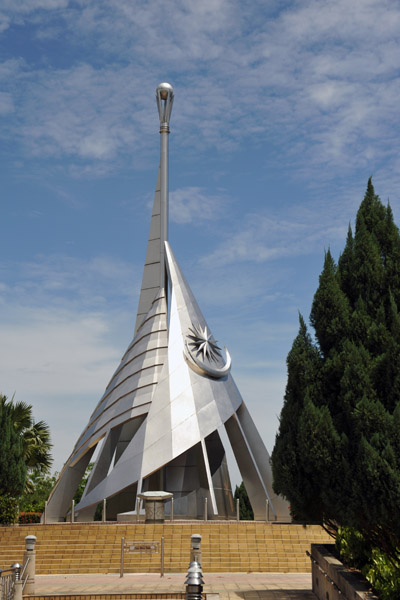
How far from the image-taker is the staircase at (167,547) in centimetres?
1688

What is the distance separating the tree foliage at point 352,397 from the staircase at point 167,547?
7003 mm

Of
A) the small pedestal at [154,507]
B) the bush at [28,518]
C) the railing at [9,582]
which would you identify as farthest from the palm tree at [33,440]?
the railing at [9,582]

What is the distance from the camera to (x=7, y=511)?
2445cm

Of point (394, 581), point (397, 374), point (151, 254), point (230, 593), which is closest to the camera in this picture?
point (394, 581)

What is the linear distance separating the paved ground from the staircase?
567mm

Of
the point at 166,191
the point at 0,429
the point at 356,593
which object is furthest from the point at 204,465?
the point at 356,593

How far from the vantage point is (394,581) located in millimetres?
8148

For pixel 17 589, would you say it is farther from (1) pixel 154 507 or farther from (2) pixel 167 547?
(1) pixel 154 507

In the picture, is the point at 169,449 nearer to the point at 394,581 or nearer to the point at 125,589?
the point at 125,589

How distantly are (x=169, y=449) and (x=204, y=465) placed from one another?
10.9ft

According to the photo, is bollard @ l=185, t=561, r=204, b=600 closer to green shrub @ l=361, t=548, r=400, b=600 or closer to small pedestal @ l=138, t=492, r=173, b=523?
green shrub @ l=361, t=548, r=400, b=600

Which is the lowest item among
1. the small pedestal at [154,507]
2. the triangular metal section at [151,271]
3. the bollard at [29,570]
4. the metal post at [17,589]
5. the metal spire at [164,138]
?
the metal post at [17,589]

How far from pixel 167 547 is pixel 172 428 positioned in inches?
306

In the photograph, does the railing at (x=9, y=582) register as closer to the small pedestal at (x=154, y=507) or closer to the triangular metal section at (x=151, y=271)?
the small pedestal at (x=154, y=507)
